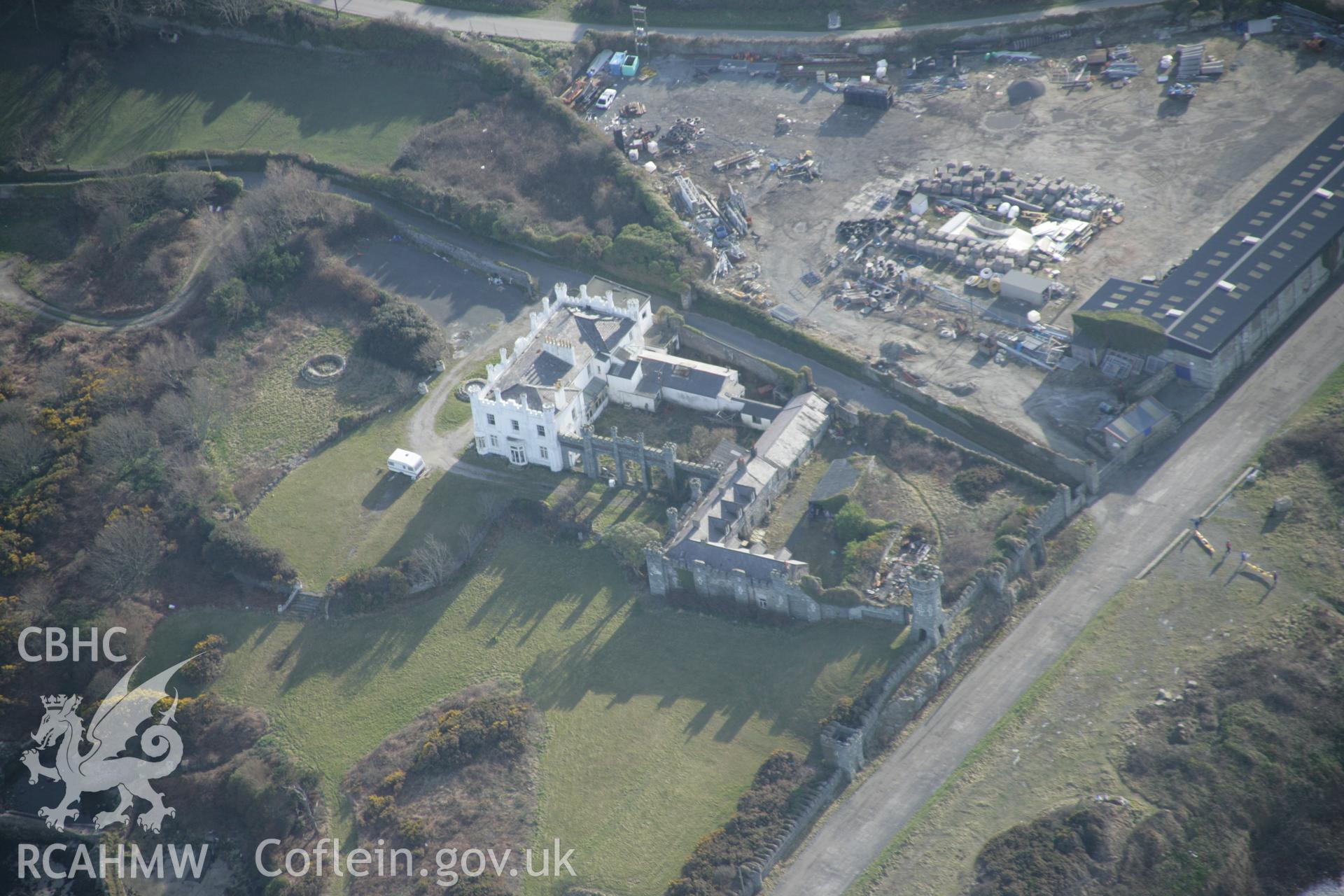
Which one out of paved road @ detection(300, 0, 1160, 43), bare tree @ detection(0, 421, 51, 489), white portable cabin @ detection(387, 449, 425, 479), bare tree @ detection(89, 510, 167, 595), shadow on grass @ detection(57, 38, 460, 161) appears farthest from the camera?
shadow on grass @ detection(57, 38, 460, 161)

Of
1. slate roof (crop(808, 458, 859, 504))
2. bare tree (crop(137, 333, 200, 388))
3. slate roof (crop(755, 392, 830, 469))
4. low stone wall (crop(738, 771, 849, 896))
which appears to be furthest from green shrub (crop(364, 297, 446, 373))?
low stone wall (crop(738, 771, 849, 896))

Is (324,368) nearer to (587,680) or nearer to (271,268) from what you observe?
(271,268)

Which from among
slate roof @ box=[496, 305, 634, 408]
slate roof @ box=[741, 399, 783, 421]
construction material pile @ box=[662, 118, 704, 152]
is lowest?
slate roof @ box=[496, 305, 634, 408]

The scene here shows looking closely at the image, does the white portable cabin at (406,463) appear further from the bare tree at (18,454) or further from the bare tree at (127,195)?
the bare tree at (127,195)

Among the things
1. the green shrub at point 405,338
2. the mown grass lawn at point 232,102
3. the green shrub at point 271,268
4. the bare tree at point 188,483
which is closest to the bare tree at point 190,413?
the bare tree at point 188,483

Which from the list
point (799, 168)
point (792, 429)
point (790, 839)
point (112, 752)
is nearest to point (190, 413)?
point (112, 752)

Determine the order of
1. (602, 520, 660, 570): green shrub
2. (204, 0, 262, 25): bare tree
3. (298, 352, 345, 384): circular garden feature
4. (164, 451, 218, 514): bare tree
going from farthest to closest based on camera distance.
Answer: (204, 0, 262, 25): bare tree → (298, 352, 345, 384): circular garden feature → (164, 451, 218, 514): bare tree → (602, 520, 660, 570): green shrub

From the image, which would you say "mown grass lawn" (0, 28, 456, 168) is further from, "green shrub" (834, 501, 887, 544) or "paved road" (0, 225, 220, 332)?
"green shrub" (834, 501, 887, 544)
